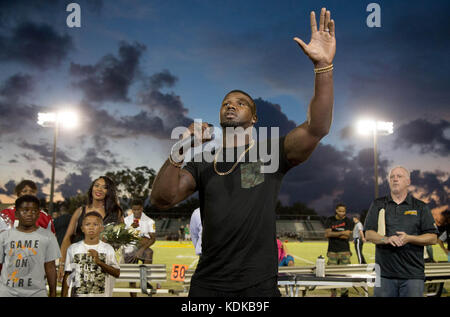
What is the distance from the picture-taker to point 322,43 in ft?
7.57

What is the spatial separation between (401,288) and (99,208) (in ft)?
13.6

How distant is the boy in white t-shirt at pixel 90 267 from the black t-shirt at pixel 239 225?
9.25 ft

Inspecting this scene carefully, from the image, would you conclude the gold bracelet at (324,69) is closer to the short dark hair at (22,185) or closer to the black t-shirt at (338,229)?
the short dark hair at (22,185)

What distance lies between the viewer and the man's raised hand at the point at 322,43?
2240 millimetres

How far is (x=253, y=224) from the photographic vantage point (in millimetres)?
2393

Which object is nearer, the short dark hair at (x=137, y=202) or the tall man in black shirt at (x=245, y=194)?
the tall man in black shirt at (x=245, y=194)

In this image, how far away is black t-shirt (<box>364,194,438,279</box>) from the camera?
489cm

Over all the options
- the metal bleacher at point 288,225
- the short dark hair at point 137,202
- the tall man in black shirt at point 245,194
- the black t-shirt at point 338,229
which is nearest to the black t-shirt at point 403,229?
the tall man in black shirt at point 245,194

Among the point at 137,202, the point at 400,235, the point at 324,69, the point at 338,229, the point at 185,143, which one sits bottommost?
the point at 338,229

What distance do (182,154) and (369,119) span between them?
24768 millimetres

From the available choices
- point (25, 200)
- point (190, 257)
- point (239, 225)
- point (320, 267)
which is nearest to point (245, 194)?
point (239, 225)

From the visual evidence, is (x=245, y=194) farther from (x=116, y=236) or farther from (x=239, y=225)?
(x=116, y=236)

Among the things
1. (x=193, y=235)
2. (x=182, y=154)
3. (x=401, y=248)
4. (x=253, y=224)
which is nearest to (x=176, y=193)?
(x=182, y=154)

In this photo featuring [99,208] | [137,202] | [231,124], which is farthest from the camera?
[137,202]
